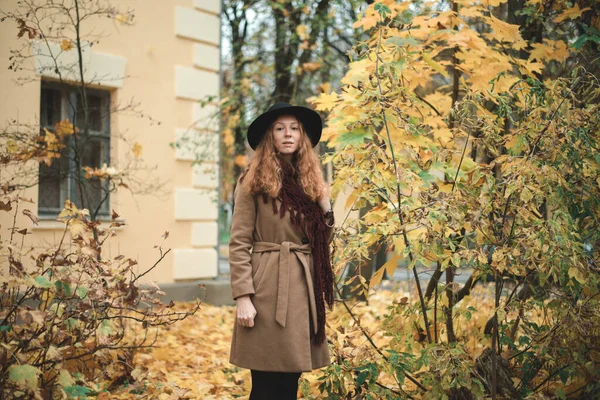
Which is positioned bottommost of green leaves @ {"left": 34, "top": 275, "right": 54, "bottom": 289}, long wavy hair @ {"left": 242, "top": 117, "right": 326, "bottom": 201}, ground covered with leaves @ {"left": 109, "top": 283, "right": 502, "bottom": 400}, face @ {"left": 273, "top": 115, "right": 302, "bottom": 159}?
ground covered with leaves @ {"left": 109, "top": 283, "right": 502, "bottom": 400}

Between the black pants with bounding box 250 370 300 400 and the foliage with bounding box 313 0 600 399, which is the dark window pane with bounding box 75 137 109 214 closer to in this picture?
the foliage with bounding box 313 0 600 399

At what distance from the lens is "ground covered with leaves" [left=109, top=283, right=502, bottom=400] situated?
12.5 feet

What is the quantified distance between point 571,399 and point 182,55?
20.1ft

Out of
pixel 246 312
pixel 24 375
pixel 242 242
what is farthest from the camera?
pixel 242 242

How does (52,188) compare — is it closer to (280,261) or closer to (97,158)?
(97,158)

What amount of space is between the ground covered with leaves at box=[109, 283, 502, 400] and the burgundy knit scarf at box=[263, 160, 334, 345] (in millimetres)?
532

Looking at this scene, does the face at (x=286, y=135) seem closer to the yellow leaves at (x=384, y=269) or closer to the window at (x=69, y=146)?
the yellow leaves at (x=384, y=269)

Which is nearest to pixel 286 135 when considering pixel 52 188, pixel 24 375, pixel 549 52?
pixel 24 375

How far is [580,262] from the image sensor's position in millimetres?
3002

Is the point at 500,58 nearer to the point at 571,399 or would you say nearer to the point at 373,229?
the point at 373,229

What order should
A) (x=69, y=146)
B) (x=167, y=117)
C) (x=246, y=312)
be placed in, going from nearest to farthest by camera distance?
(x=246, y=312) → (x=69, y=146) → (x=167, y=117)

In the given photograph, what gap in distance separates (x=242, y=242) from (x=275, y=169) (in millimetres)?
424

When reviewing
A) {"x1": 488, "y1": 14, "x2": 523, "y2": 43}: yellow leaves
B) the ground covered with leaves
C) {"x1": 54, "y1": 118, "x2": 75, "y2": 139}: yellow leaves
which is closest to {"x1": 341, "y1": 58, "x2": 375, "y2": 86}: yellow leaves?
{"x1": 488, "y1": 14, "x2": 523, "y2": 43}: yellow leaves

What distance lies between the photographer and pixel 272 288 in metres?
2.98
